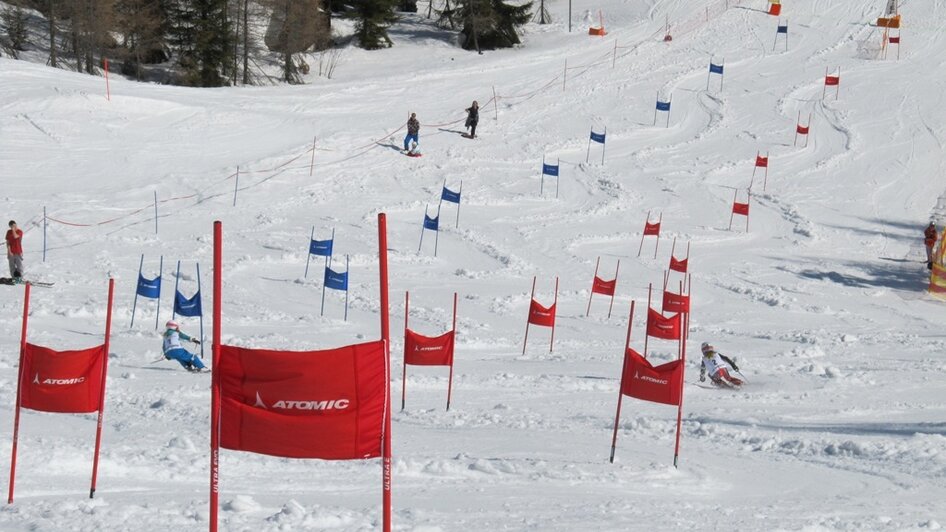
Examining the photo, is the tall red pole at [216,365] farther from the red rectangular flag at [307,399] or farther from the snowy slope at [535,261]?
the snowy slope at [535,261]

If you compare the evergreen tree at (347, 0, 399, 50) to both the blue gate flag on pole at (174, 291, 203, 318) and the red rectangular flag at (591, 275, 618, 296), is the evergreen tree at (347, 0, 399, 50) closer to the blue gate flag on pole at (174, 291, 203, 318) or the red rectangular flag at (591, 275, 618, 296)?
the red rectangular flag at (591, 275, 618, 296)

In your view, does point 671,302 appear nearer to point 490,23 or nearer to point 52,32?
point 52,32

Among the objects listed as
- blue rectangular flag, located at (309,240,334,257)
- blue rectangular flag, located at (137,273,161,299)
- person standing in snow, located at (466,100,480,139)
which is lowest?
blue rectangular flag, located at (309,240,334,257)

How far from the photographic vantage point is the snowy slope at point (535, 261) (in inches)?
416

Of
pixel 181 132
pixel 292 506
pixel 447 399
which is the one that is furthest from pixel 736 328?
pixel 181 132

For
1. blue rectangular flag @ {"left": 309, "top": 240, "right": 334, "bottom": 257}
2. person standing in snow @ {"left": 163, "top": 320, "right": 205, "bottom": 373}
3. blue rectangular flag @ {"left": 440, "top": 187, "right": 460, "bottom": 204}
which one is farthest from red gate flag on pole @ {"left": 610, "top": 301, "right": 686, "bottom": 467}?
blue rectangular flag @ {"left": 440, "top": 187, "right": 460, "bottom": 204}

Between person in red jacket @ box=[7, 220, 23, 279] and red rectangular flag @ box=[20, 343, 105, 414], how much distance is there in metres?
13.0

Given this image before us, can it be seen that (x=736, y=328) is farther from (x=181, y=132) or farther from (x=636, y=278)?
(x=181, y=132)

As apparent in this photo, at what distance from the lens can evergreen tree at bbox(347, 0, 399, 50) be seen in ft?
163

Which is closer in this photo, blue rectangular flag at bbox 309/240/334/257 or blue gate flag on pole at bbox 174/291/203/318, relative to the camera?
blue gate flag on pole at bbox 174/291/203/318

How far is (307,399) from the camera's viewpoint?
612 centimetres

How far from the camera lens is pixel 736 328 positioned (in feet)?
70.4

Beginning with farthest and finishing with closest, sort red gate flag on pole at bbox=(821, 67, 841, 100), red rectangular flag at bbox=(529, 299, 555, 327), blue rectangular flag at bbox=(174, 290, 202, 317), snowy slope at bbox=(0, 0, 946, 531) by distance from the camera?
red gate flag on pole at bbox=(821, 67, 841, 100)
red rectangular flag at bbox=(529, 299, 555, 327)
blue rectangular flag at bbox=(174, 290, 202, 317)
snowy slope at bbox=(0, 0, 946, 531)

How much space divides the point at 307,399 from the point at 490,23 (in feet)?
149
